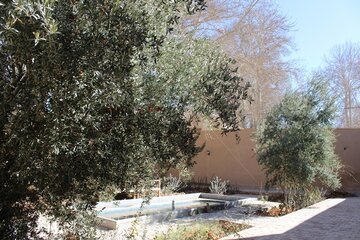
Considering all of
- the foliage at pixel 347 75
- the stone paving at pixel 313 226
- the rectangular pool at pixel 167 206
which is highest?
the foliage at pixel 347 75

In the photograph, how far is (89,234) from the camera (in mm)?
4199

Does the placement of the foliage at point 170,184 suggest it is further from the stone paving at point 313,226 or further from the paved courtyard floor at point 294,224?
the stone paving at point 313,226

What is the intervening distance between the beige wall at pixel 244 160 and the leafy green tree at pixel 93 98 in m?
12.7

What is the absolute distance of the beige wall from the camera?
16484mm

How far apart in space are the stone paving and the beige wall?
20.1 ft

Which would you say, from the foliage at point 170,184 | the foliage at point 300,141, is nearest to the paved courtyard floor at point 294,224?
the foliage at point 170,184

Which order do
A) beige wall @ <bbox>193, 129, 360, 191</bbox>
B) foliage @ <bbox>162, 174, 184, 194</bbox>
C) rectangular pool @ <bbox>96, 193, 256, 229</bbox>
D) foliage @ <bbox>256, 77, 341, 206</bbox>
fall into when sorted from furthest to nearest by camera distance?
1. beige wall @ <bbox>193, 129, 360, 191</bbox>
2. foliage @ <bbox>256, 77, 341, 206</bbox>
3. rectangular pool @ <bbox>96, 193, 256, 229</bbox>
4. foliage @ <bbox>162, 174, 184, 194</bbox>

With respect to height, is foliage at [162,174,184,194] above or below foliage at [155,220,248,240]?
above

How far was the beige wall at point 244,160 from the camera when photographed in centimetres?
1648

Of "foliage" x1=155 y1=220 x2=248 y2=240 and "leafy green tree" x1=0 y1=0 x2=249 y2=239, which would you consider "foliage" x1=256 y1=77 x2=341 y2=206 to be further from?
"leafy green tree" x1=0 y1=0 x2=249 y2=239

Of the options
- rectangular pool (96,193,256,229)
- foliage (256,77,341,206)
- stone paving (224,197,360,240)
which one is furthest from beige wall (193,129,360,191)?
stone paving (224,197,360,240)

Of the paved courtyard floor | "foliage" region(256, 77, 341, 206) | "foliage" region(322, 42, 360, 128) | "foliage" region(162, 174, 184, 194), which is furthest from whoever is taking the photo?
"foliage" region(322, 42, 360, 128)

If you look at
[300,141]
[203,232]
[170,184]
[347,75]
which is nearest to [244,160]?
[300,141]

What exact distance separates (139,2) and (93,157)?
1283 mm
